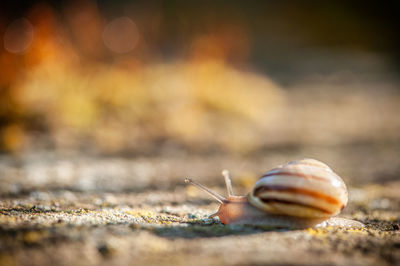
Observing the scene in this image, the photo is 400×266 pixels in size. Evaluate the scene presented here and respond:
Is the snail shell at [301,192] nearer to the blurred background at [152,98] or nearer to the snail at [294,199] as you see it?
the snail at [294,199]

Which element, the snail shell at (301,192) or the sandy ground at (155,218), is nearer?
the sandy ground at (155,218)

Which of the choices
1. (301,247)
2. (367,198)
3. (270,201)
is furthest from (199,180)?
(301,247)

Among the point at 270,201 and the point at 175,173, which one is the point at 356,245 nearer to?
the point at 270,201

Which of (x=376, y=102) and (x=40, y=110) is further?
(x=376, y=102)

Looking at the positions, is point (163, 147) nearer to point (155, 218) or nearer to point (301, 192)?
point (155, 218)

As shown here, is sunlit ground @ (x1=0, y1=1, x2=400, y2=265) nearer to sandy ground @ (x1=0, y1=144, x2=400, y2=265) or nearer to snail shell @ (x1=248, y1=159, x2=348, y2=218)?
sandy ground @ (x1=0, y1=144, x2=400, y2=265)

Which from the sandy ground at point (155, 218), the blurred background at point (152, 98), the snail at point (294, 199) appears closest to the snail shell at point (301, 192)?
the snail at point (294, 199)

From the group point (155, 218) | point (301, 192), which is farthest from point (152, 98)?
point (301, 192)
